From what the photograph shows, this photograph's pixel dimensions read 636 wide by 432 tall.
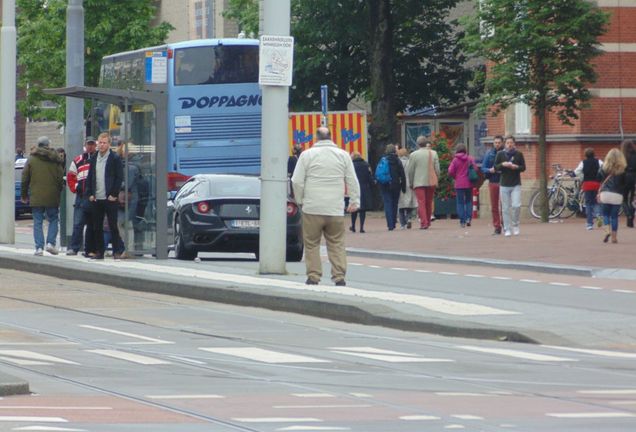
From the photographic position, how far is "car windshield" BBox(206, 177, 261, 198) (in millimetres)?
25609

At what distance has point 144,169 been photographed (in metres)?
23.9

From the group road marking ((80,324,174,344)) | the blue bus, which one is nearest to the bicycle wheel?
the blue bus

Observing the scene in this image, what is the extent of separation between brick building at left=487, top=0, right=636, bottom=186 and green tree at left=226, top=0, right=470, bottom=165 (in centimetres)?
1091

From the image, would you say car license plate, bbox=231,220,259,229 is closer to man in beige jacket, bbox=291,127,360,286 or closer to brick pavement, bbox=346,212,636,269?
brick pavement, bbox=346,212,636,269

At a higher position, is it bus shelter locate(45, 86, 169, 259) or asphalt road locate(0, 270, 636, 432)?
bus shelter locate(45, 86, 169, 259)

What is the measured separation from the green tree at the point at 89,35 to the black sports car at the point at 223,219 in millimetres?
34042

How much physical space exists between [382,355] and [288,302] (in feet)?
14.4

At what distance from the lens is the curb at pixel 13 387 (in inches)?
387

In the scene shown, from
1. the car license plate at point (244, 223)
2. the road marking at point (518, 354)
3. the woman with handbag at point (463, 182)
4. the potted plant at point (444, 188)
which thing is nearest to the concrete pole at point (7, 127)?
the car license plate at point (244, 223)

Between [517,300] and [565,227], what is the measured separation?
51.2ft

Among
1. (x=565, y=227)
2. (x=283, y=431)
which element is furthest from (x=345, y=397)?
(x=565, y=227)

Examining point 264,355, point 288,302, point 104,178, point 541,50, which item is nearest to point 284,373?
point 264,355

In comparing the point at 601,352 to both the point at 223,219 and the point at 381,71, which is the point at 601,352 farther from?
the point at 381,71

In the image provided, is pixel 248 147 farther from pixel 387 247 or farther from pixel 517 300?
pixel 517 300
